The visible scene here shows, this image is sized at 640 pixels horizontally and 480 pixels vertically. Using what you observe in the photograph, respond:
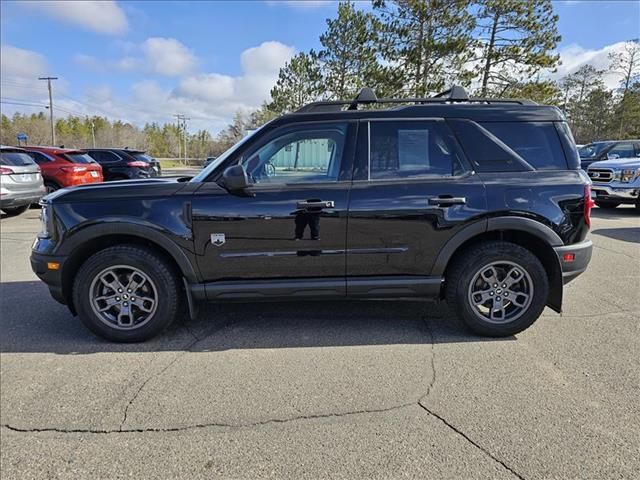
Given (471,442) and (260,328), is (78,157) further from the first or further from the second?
(471,442)

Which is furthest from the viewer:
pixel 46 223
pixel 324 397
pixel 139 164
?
pixel 139 164

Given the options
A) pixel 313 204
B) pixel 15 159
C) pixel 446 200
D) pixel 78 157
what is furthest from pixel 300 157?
pixel 78 157

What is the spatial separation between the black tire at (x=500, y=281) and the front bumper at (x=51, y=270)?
10.8ft

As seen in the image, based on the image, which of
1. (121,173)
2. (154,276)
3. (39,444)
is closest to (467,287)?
(154,276)

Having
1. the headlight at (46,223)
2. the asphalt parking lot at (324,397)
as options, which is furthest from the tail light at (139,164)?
the headlight at (46,223)

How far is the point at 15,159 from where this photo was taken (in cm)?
947

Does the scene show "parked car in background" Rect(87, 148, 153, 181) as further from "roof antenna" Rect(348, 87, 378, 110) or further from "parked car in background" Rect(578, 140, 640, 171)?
"parked car in background" Rect(578, 140, 640, 171)

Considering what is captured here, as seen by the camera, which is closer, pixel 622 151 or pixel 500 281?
pixel 500 281

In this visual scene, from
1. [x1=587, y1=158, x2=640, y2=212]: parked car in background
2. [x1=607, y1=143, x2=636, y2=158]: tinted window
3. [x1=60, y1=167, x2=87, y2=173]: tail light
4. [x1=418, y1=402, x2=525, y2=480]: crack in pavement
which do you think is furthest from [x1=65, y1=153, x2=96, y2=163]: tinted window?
[x1=607, y1=143, x2=636, y2=158]: tinted window

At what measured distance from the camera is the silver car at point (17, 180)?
9047mm

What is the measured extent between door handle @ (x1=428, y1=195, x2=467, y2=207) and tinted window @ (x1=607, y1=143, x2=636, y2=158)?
43.3ft

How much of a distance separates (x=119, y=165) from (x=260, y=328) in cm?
1438

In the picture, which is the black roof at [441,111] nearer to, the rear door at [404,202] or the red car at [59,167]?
the rear door at [404,202]

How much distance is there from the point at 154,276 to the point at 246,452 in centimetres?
175
